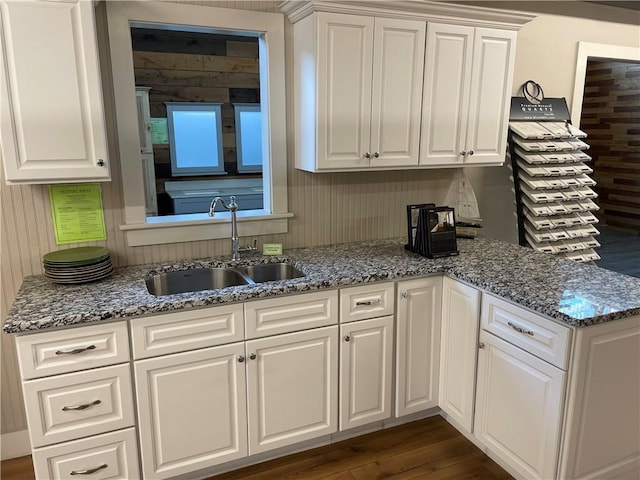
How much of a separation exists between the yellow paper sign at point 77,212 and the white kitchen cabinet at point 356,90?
3.56ft

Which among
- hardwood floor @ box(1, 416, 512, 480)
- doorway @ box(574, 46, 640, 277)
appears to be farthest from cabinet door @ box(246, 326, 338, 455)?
doorway @ box(574, 46, 640, 277)

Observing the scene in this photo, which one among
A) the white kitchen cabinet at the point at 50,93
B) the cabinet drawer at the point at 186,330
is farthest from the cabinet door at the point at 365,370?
the white kitchen cabinet at the point at 50,93

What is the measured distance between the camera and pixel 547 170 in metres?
2.99

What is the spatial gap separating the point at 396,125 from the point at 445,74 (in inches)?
15.9

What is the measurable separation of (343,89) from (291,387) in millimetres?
1491

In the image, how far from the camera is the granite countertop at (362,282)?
5.73 feet

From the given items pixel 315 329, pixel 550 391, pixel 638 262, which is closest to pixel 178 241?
pixel 315 329

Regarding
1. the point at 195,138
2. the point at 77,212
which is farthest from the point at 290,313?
the point at 195,138

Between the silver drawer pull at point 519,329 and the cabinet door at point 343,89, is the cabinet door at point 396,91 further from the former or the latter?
the silver drawer pull at point 519,329

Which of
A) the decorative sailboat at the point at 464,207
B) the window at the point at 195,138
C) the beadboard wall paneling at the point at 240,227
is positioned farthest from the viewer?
the window at the point at 195,138

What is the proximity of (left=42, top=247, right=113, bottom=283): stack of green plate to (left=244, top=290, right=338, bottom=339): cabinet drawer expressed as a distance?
722 mm

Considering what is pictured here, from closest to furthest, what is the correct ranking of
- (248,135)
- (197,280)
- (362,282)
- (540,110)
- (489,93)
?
(362,282)
(197,280)
(489,93)
(540,110)
(248,135)

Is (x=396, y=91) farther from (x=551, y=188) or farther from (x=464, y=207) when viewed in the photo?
(x=551, y=188)

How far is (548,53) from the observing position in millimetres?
3201
